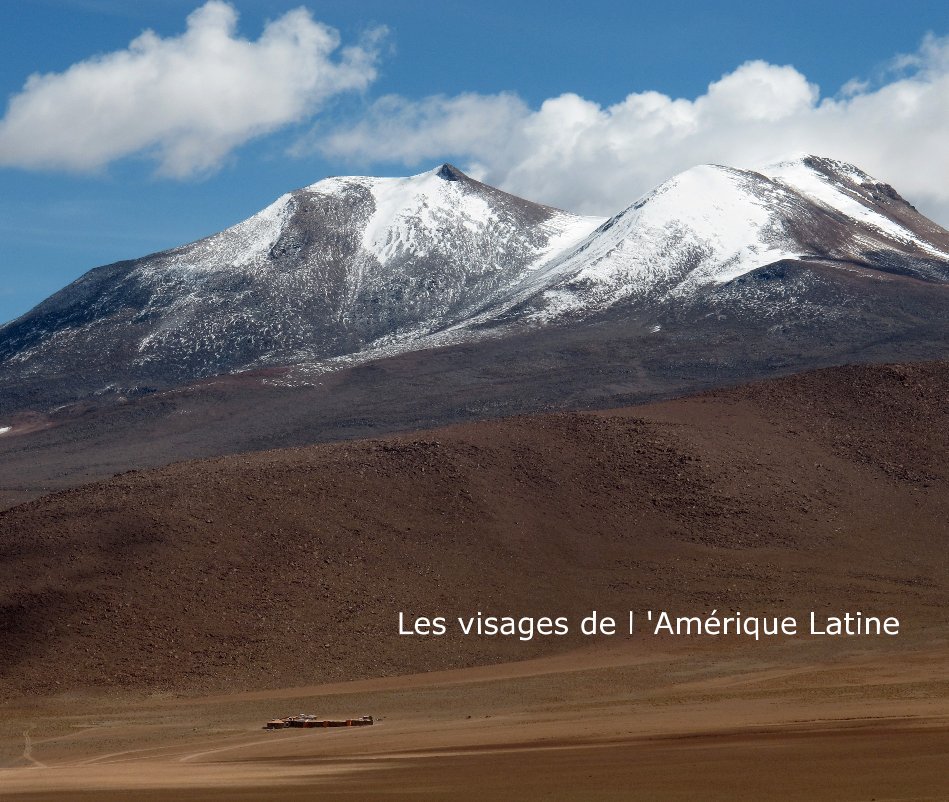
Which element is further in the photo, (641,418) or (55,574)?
(641,418)

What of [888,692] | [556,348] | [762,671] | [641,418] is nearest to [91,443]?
[556,348]

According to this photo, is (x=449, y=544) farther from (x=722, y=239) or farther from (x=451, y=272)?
(x=451, y=272)

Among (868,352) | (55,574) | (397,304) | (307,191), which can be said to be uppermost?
(307,191)

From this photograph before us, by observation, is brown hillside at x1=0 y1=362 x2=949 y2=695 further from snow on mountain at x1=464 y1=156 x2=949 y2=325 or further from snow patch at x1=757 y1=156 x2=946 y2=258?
snow patch at x1=757 y1=156 x2=946 y2=258

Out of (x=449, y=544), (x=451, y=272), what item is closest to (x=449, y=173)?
(x=451, y=272)

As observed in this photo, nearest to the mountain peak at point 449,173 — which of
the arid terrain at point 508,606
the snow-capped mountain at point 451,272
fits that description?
the snow-capped mountain at point 451,272

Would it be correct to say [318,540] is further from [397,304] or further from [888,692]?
[397,304]

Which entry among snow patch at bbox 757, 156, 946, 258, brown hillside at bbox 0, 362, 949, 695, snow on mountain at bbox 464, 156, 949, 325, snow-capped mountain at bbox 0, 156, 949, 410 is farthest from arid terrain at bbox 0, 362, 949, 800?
snow patch at bbox 757, 156, 946, 258
